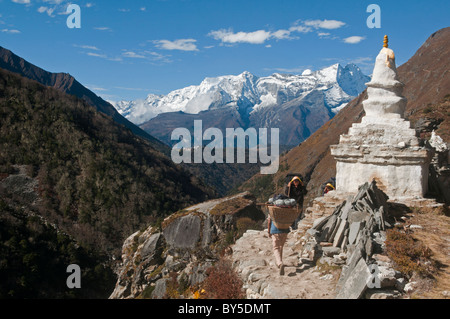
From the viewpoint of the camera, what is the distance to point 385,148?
12.2 metres

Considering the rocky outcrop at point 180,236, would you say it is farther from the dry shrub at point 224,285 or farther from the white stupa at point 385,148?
the dry shrub at point 224,285

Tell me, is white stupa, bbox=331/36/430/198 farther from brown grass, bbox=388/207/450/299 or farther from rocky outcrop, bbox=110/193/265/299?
rocky outcrop, bbox=110/193/265/299

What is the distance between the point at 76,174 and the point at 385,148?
78.8 meters

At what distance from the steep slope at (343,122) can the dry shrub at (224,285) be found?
88157 millimetres

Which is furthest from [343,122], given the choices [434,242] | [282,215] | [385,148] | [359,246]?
[359,246]

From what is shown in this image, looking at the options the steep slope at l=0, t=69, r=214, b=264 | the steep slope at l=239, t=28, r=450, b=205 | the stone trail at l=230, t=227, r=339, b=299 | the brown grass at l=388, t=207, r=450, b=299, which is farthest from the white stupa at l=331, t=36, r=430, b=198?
the steep slope at l=239, t=28, r=450, b=205

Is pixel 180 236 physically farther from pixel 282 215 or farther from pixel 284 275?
pixel 282 215

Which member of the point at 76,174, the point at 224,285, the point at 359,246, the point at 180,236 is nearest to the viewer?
the point at 359,246

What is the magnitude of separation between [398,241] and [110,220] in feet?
230

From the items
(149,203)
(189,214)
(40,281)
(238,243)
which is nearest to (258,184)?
(149,203)

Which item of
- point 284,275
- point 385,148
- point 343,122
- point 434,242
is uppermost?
point 343,122

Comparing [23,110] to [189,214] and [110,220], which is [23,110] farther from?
[189,214]

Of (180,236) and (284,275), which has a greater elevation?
(284,275)

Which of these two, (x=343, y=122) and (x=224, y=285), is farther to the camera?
(x=343, y=122)
